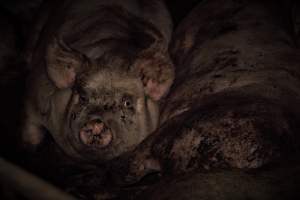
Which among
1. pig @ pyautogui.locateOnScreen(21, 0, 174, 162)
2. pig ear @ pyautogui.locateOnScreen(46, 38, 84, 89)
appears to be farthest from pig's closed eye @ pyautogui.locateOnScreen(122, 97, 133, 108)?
pig ear @ pyautogui.locateOnScreen(46, 38, 84, 89)

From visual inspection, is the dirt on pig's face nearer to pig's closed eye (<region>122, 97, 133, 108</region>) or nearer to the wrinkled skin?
pig's closed eye (<region>122, 97, 133, 108</region>)

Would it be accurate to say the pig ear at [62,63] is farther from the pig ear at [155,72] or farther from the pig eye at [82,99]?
the pig ear at [155,72]

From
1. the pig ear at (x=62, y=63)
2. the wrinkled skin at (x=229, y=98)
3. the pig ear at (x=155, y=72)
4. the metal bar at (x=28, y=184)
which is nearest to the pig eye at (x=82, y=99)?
the pig ear at (x=62, y=63)

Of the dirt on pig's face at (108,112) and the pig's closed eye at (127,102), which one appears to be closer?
the dirt on pig's face at (108,112)

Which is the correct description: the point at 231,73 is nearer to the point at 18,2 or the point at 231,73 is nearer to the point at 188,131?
the point at 188,131

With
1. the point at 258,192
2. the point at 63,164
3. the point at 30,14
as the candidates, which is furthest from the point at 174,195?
the point at 30,14

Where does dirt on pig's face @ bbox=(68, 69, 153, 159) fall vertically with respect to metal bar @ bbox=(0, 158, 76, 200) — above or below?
below
